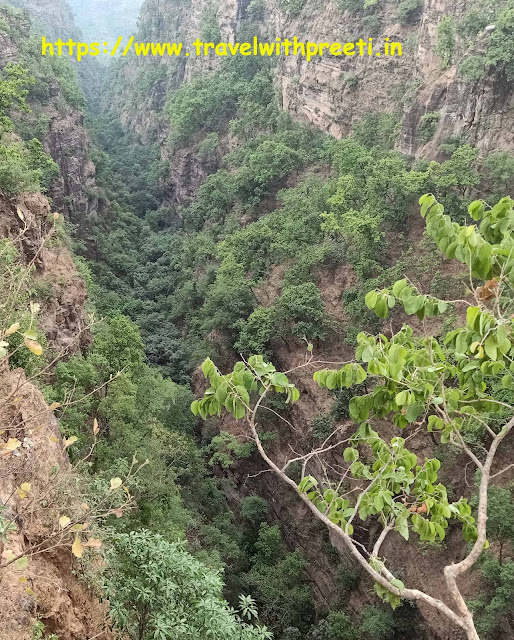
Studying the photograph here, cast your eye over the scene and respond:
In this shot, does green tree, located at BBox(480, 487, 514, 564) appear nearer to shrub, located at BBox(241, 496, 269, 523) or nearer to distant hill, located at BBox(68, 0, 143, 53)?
shrub, located at BBox(241, 496, 269, 523)

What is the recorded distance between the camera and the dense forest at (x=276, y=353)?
11.3 ft

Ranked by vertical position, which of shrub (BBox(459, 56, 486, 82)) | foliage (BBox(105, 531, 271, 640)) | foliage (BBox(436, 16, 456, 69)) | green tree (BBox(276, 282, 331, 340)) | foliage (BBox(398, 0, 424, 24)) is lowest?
green tree (BBox(276, 282, 331, 340))

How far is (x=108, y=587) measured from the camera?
5.93m

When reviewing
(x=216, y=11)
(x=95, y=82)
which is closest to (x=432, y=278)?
(x=216, y=11)

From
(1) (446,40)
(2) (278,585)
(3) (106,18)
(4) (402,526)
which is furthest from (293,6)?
(3) (106,18)

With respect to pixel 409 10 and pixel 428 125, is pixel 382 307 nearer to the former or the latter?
pixel 428 125

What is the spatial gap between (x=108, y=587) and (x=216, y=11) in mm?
45402

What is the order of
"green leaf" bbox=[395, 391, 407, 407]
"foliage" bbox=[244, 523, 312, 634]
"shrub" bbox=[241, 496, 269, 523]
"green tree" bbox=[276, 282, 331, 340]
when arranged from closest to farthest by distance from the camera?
"green leaf" bbox=[395, 391, 407, 407] → "foliage" bbox=[244, 523, 312, 634] → "shrub" bbox=[241, 496, 269, 523] → "green tree" bbox=[276, 282, 331, 340]

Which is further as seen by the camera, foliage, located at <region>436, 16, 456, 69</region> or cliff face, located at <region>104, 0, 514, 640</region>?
foliage, located at <region>436, 16, 456, 69</region>

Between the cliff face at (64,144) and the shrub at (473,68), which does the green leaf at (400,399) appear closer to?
the shrub at (473,68)

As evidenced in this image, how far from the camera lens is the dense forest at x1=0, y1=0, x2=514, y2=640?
3.44 m

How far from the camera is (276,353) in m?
19.5

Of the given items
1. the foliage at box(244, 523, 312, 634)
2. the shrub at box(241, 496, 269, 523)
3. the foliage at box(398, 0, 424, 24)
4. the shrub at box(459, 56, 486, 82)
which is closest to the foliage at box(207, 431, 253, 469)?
the shrub at box(241, 496, 269, 523)

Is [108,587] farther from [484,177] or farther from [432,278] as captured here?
[484,177]
